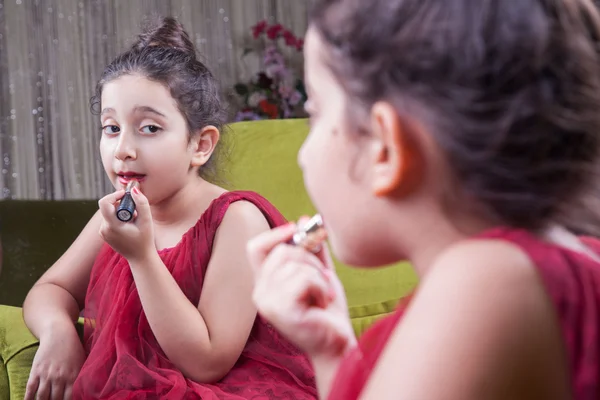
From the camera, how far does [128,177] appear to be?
121 cm

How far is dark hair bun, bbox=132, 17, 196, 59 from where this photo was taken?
1.36 metres

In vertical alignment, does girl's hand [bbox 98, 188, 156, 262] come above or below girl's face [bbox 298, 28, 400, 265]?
below

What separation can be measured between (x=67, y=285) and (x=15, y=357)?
0.17 meters

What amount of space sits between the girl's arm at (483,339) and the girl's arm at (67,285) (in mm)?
1044

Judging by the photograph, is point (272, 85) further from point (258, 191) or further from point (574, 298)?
point (574, 298)

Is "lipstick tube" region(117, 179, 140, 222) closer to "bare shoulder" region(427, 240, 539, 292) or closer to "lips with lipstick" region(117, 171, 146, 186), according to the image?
"lips with lipstick" region(117, 171, 146, 186)

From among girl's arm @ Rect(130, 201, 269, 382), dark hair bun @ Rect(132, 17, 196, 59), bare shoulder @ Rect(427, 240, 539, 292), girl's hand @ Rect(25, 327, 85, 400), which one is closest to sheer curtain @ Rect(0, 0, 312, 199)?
dark hair bun @ Rect(132, 17, 196, 59)

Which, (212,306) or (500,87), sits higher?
(500,87)

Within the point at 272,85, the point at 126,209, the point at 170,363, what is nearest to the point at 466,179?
the point at 126,209

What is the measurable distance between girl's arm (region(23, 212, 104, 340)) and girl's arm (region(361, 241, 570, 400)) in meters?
1.04

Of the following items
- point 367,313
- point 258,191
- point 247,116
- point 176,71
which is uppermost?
point 176,71

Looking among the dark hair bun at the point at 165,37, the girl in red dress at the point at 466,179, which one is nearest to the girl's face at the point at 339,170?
the girl in red dress at the point at 466,179

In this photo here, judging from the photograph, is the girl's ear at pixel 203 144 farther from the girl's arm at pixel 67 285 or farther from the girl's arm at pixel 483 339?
the girl's arm at pixel 483 339

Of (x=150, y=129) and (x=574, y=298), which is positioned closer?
(x=574, y=298)
